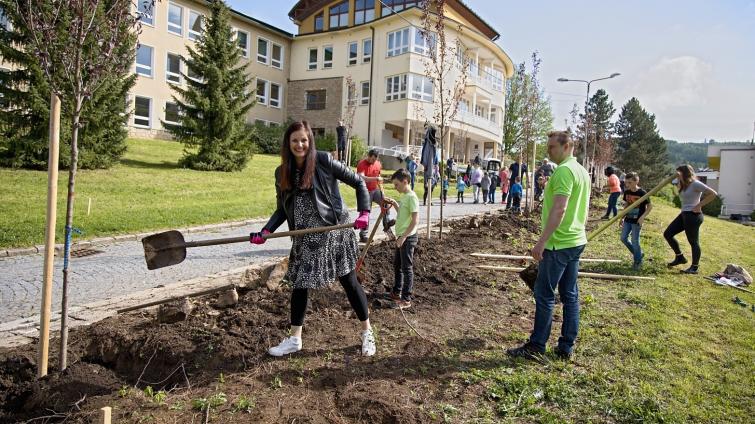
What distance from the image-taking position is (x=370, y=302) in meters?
5.35

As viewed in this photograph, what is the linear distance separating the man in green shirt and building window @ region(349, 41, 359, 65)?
34.1 m

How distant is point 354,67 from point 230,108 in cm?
1778

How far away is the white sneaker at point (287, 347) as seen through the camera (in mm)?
3820

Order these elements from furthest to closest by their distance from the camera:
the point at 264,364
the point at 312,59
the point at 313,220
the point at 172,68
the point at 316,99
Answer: the point at 312,59
the point at 316,99
the point at 172,68
the point at 313,220
the point at 264,364

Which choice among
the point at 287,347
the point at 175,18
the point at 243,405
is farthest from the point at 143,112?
the point at 243,405

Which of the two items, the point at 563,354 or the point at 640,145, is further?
the point at 640,145

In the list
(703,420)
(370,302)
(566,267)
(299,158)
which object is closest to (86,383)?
(299,158)

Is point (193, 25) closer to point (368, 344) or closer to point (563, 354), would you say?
point (368, 344)

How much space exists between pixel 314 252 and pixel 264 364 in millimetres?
951

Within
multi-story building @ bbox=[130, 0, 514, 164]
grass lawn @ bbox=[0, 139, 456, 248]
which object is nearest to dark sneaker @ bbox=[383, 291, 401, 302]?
grass lawn @ bbox=[0, 139, 456, 248]

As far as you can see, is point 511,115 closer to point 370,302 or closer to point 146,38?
point 146,38

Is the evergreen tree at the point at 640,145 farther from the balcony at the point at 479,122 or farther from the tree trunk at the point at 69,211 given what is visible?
the tree trunk at the point at 69,211

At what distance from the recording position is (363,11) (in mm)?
37844

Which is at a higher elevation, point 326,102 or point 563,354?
point 326,102
